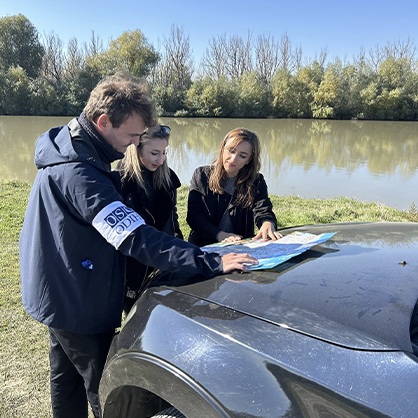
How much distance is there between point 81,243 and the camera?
1776 millimetres

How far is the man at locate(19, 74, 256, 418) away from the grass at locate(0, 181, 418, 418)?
93 cm

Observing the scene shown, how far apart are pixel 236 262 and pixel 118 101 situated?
945 mm

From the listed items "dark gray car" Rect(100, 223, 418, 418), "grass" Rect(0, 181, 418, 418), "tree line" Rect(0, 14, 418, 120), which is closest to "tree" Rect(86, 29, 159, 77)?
"tree line" Rect(0, 14, 418, 120)

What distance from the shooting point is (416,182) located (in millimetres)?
11547

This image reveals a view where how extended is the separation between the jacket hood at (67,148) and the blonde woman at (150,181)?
30.4 inches

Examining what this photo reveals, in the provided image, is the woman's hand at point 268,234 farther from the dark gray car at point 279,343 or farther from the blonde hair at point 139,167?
the blonde hair at point 139,167

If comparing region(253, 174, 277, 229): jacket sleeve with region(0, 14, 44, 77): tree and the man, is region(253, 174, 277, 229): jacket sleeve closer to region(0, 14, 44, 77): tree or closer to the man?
the man

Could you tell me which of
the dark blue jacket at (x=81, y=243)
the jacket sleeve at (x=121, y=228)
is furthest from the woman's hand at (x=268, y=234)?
the jacket sleeve at (x=121, y=228)

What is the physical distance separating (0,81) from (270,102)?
3027cm

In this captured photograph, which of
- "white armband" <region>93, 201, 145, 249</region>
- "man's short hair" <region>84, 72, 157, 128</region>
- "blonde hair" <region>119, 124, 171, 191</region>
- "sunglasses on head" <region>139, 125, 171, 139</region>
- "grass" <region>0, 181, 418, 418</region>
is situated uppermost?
"man's short hair" <region>84, 72, 157, 128</region>

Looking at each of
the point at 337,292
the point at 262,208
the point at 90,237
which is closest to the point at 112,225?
the point at 90,237

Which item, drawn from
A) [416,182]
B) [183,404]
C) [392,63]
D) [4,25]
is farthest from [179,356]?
[4,25]

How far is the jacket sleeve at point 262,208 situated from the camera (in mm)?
3004

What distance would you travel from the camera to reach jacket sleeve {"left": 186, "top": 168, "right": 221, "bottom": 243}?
303cm
